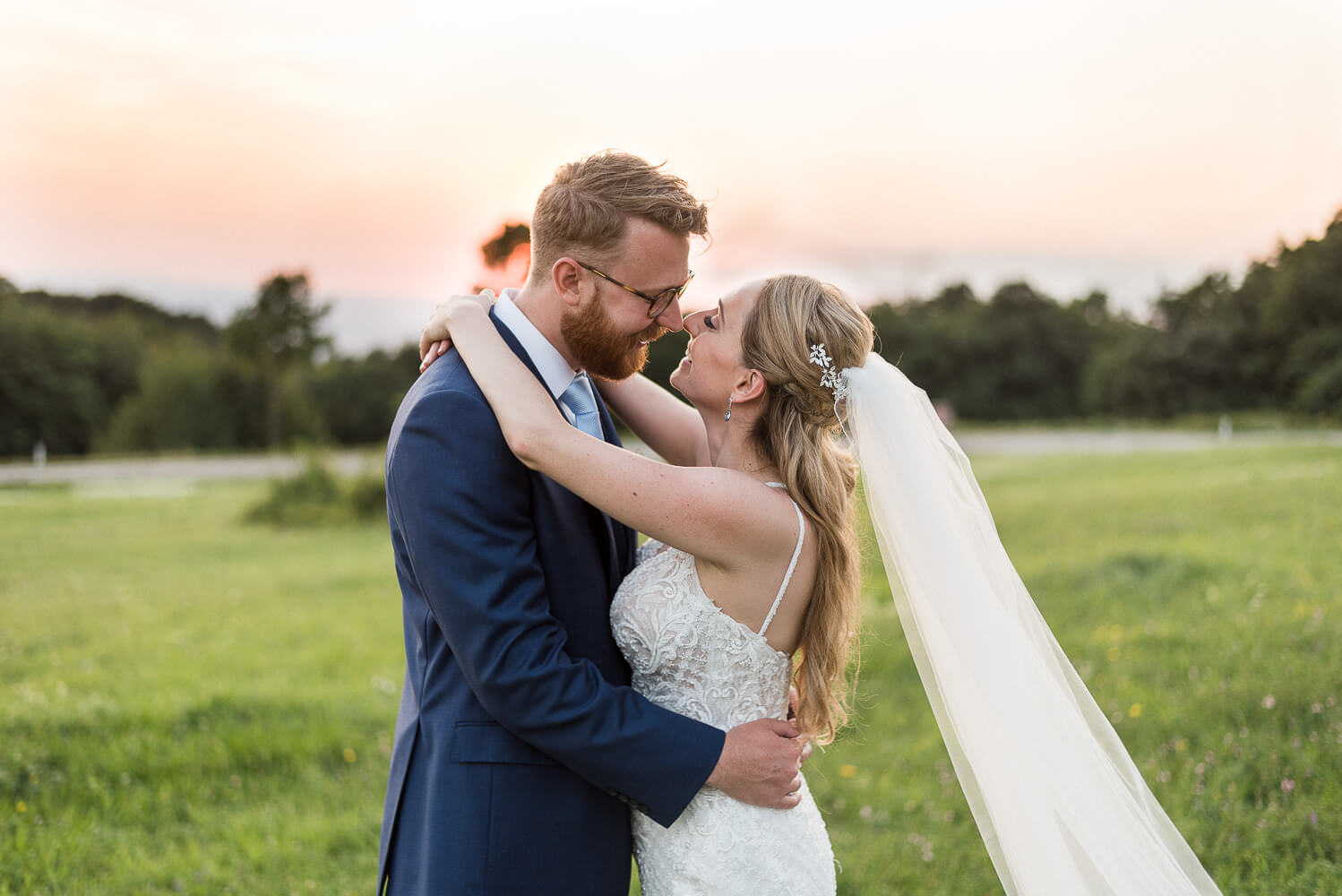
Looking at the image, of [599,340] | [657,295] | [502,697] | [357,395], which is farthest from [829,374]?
[357,395]

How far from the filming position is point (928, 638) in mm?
3156

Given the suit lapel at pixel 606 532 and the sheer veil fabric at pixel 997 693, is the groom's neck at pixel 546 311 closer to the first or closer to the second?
the suit lapel at pixel 606 532

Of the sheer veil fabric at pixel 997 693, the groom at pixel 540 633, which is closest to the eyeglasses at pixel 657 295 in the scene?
the groom at pixel 540 633

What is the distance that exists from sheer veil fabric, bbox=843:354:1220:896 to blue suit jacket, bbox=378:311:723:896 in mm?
831

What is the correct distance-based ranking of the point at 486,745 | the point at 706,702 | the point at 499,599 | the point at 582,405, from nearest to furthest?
the point at 499,599 < the point at 486,745 < the point at 706,702 < the point at 582,405

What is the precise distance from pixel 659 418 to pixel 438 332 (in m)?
1.14

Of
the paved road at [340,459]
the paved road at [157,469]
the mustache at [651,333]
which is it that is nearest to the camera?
the mustache at [651,333]

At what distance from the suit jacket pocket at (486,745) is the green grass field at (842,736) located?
2754 mm

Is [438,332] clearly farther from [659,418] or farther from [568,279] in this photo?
[659,418]

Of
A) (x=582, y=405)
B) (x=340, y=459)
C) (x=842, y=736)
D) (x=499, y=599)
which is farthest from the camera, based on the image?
(x=340, y=459)

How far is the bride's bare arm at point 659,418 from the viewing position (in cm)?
384

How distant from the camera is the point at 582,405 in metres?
3.17

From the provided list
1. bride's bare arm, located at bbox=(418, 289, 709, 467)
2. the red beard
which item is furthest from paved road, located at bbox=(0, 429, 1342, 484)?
the red beard

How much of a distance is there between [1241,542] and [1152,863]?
761 centimetres
